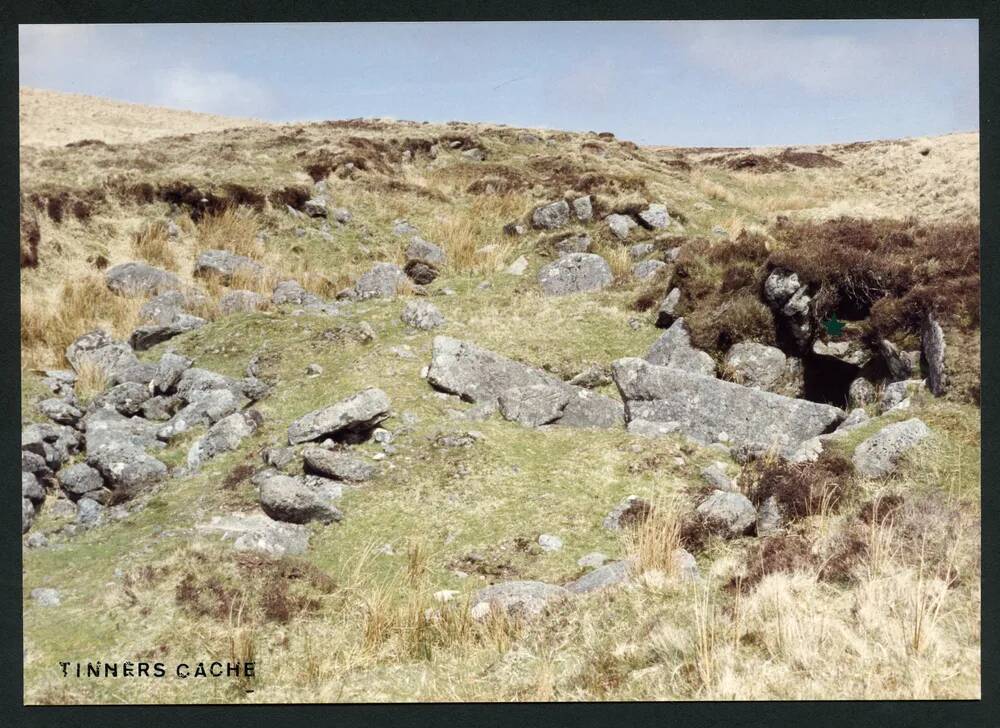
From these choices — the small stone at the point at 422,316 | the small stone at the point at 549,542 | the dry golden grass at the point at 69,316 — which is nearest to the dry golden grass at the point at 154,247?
the dry golden grass at the point at 69,316

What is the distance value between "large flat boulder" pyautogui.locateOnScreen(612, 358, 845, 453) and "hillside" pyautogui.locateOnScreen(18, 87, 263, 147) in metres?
25.6

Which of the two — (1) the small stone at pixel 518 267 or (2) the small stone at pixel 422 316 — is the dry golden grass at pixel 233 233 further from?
(2) the small stone at pixel 422 316

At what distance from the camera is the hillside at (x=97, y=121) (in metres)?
30.1

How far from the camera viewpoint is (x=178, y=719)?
5.34 meters

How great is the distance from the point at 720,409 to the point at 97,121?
38575mm

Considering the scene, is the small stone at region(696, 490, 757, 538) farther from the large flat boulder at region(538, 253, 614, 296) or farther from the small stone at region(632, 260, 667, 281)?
the small stone at region(632, 260, 667, 281)

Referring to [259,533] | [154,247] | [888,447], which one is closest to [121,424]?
[259,533]

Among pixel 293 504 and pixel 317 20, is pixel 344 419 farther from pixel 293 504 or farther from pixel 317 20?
pixel 317 20

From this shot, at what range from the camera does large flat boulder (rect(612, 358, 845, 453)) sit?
8.23 metres

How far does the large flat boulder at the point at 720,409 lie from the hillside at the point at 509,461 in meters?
0.04

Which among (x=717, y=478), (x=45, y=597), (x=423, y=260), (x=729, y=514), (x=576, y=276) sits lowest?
(x=45, y=597)

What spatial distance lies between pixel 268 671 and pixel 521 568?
2272 millimetres

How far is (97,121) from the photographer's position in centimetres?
3603

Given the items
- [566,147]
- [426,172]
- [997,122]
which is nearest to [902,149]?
[566,147]
